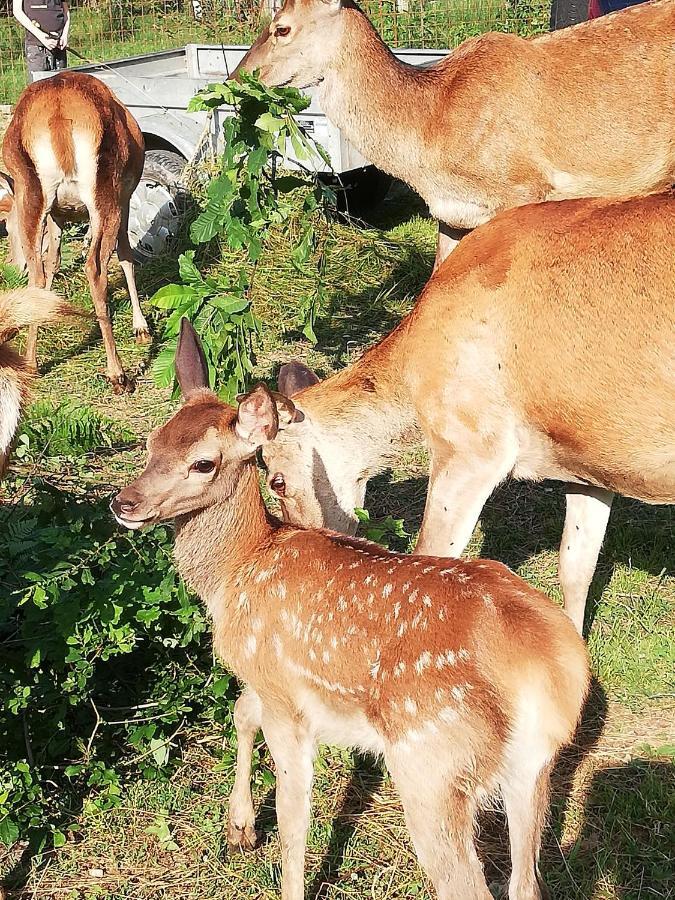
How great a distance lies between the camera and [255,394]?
12.3ft

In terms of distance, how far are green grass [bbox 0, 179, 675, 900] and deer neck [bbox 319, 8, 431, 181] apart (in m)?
1.90

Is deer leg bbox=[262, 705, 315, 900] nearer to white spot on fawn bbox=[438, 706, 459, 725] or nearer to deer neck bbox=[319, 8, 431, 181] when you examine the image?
white spot on fawn bbox=[438, 706, 459, 725]

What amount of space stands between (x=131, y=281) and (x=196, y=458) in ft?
16.2

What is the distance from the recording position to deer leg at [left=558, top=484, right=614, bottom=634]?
4.88 meters

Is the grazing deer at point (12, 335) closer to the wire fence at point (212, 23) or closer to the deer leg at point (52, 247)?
the deer leg at point (52, 247)

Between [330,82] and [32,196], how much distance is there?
2369 millimetres

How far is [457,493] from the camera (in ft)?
14.5

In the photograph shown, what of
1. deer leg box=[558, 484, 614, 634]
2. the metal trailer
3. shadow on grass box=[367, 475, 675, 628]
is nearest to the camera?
deer leg box=[558, 484, 614, 634]

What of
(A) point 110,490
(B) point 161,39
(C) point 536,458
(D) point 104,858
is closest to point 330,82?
(A) point 110,490

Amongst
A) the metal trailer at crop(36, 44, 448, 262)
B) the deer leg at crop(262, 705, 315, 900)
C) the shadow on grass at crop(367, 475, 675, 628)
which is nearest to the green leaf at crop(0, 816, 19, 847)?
the deer leg at crop(262, 705, 315, 900)

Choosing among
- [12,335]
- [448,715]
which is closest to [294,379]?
[12,335]

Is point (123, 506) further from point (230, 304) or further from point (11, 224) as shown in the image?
point (11, 224)

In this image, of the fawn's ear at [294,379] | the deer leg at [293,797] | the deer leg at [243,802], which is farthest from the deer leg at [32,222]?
the deer leg at [293,797]

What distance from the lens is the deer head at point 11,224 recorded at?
28.8 ft
